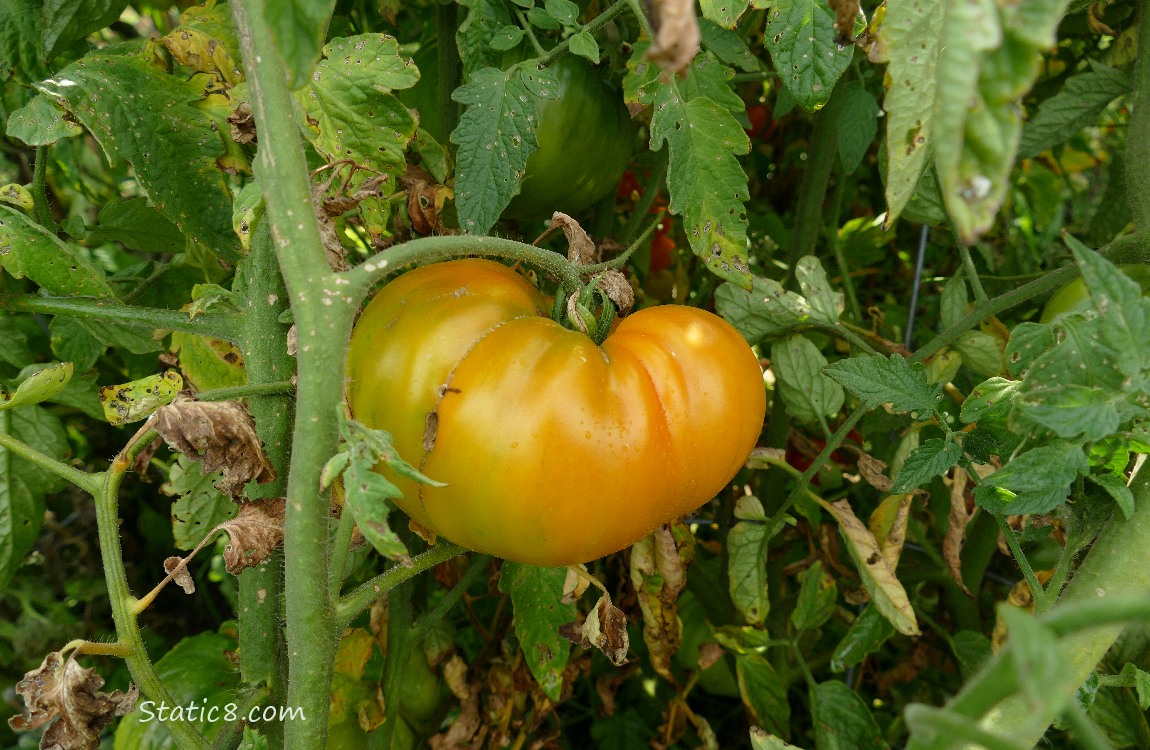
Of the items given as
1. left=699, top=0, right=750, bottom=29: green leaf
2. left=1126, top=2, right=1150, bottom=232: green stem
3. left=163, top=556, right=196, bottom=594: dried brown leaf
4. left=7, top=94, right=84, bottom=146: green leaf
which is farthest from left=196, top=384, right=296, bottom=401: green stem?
left=1126, top=2, right=1150, bottom=232: green stem

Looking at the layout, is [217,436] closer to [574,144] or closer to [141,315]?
[141,315]

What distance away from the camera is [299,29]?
1.30 ft

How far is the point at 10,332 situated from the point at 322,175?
487 millimetres

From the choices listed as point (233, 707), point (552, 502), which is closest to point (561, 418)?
point (552, 502)

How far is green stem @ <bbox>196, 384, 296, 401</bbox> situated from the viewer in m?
0.68

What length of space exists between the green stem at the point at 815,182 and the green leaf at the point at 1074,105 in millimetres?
224

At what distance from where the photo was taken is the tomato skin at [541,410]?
611 mm

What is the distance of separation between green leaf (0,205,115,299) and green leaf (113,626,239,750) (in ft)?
1.36

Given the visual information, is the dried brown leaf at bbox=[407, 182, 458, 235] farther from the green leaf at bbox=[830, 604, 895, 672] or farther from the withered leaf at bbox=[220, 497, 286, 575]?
the green leaf at bbox=[830, 604, 895, 672]

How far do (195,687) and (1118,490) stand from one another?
93 cm

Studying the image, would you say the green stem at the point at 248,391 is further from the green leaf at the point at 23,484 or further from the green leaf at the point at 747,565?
the green leaf at the point at 747,565

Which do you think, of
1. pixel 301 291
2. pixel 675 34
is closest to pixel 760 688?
pixel 301 291

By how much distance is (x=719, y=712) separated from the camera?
146cm

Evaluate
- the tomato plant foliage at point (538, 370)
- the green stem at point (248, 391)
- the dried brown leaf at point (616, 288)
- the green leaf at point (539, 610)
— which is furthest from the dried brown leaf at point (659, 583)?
the green stem at point (248, 391)
